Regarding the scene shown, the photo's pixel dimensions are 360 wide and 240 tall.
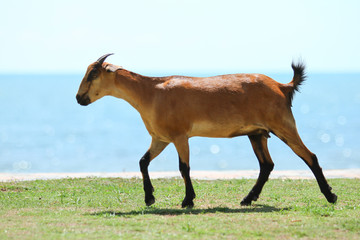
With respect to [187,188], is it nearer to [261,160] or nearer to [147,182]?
[147,182]

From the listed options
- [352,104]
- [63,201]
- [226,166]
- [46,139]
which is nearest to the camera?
[63,201]

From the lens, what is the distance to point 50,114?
81250mm

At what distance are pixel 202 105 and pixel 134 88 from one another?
113cm

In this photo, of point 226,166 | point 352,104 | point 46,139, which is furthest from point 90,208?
point 352,104

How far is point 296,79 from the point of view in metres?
10.5

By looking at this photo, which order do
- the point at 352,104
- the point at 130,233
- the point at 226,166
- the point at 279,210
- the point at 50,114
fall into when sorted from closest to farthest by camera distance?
the point at 130,233 < the point at 279,210 < the point at 226,166 < the point at 50,114 < the point at 352,104

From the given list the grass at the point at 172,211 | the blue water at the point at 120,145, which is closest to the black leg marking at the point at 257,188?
the grass at the point at 172,211

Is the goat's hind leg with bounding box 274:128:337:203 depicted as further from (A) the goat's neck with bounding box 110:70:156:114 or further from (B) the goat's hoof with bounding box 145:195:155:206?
(B) the goat's hoof with bounding box 145:195:155:206

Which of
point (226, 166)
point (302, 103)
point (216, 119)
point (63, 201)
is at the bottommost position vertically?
point (302, 103)

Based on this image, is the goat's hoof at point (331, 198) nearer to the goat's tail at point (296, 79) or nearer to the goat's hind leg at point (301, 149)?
the goat's hind leg at point (301, 149)

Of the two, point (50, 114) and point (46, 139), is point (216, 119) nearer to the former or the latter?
point (46, 139)

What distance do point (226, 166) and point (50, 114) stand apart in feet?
167

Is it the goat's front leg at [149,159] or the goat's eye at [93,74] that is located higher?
the goat's eye at [93,74]

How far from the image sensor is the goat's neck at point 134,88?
1034 centimetres
